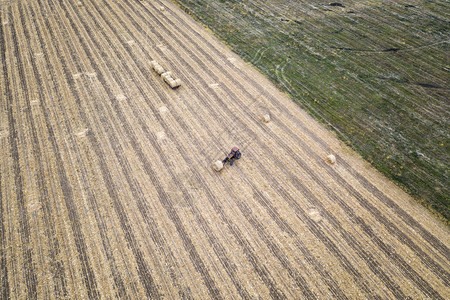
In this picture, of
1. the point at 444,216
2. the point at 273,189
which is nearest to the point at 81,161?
the point at 273,189

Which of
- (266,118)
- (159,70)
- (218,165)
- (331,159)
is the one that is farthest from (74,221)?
(331,159)

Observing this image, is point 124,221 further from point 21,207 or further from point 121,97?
point 121,97

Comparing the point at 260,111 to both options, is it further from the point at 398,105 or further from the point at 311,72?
the point at 398,105

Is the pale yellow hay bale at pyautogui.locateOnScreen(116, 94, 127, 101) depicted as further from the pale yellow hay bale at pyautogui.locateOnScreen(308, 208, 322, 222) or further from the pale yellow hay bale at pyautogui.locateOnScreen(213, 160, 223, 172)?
the pale yellow hay bale at pyautogui.locateOnScreen(308, 208, 322, 222)

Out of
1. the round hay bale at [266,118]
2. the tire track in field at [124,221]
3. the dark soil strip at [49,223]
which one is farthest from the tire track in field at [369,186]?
the dark soil strip at [49,223]

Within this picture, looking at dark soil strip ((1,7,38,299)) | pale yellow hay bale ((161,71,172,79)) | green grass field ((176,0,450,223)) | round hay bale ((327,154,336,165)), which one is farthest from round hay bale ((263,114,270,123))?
dark soil strip ((1,7,38,299))
